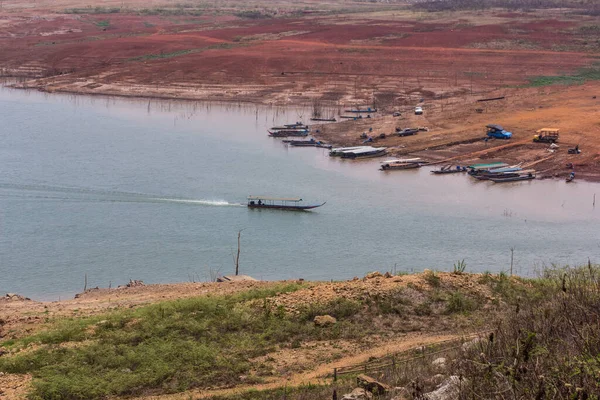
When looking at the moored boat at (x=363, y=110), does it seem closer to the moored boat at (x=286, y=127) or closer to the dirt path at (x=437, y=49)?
the moored boat at (x=286, y=127)

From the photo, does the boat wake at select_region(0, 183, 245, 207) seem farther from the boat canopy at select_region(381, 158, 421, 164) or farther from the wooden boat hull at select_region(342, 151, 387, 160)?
the wooden boat hull at select_region(342, 151, 387, 160)

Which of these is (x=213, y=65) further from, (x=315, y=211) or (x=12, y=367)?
(x=12, y=367)

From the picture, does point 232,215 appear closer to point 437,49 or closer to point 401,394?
point 401,394

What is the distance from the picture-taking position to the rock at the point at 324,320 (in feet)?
63.8

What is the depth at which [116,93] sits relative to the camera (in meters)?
69.8

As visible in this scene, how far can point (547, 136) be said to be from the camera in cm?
5259

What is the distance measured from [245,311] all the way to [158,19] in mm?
100061

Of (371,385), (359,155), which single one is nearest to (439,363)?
(371,385)

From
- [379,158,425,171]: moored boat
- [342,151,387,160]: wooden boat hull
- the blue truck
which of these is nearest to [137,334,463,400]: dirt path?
[379,158,425,171]: moored boat

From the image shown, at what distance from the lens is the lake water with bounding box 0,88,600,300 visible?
3189cm

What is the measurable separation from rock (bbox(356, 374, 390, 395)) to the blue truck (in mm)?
40696

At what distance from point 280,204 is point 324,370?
22698 mm

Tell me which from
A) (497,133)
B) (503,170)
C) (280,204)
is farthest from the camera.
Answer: (497,133)

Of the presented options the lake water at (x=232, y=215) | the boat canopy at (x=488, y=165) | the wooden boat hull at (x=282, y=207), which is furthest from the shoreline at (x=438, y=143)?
the wooden boat hull at (x=282, y=207)
